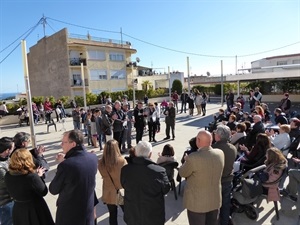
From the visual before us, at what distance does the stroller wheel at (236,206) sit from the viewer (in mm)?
4077

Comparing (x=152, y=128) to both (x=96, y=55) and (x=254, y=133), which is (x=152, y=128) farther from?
(x=96, y=55)

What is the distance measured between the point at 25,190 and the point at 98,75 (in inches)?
1180

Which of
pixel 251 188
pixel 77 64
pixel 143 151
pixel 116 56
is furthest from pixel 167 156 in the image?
pixel 116 56

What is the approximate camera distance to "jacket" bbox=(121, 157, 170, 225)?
2701 millimetres

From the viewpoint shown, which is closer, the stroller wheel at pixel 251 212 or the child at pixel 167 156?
the stroller wheel at pixel 251 212

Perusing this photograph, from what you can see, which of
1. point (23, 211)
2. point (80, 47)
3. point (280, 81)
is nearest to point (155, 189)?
point (23, 211)

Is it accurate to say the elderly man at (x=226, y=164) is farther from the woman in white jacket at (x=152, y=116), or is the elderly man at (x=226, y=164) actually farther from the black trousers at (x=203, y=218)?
the woman in white jacket at (x=152, y=116)

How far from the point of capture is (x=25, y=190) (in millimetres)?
2684

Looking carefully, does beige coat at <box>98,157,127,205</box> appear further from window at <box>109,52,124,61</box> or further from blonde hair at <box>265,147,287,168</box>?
window at <box>109,52,124,61</box>

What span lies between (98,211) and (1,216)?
1.71 meters

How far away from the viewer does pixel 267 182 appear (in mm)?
3916

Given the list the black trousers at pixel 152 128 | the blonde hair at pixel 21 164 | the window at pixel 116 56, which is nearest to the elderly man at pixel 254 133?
the black trousers at pixel 152 128

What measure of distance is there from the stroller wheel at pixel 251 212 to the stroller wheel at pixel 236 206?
88 millimetres

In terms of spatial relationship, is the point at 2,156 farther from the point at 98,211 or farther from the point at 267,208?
the point at 267,208
